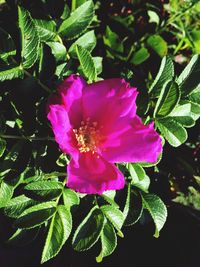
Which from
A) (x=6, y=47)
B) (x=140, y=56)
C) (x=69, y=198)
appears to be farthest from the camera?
(x=140, y=56)

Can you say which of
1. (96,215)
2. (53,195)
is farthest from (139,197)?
(53,195)

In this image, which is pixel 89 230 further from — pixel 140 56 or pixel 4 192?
pixel 140 56

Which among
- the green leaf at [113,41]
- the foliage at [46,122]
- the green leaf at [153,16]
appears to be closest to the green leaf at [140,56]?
the green leaf at [113,41]

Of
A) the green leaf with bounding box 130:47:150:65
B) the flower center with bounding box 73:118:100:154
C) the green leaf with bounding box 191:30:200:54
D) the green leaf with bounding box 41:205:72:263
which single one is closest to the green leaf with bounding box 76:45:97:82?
→ the flower center with bounding box 73:118:100:154

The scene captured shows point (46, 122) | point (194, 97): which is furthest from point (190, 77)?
point (46, 122)

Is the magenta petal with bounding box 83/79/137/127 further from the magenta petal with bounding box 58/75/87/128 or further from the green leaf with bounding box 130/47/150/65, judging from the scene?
the green leaf with bounding box 130/47/150/65

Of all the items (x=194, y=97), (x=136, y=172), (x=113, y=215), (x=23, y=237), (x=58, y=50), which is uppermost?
(x=58, y=50)
